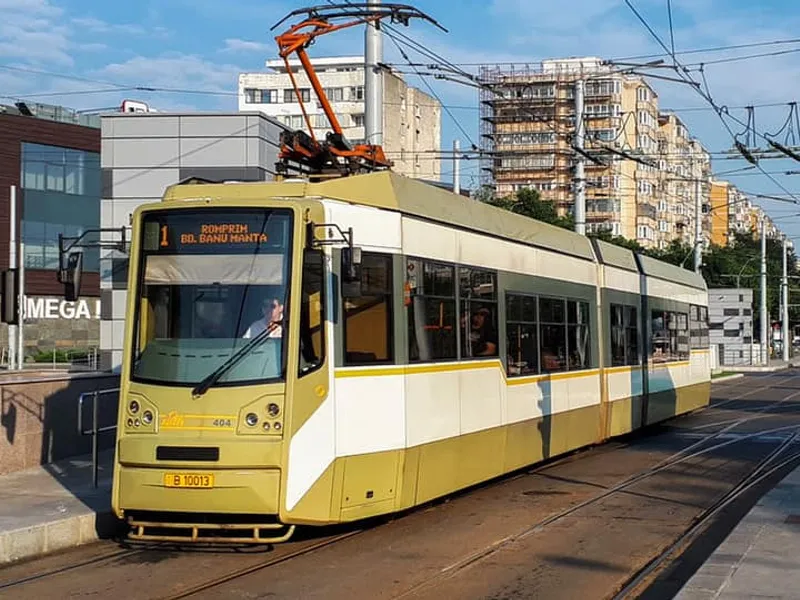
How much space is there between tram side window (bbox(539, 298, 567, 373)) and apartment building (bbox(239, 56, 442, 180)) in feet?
222

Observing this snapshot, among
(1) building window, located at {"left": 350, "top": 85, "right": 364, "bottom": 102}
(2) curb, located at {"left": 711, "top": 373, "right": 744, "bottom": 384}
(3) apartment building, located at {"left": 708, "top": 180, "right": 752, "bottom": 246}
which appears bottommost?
(2) curb, located at {"left": 711, "top": 373, "right": 744, "bottom": 384}

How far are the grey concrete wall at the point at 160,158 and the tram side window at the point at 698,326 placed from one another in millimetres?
10978

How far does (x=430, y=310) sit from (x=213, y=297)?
2570 mm

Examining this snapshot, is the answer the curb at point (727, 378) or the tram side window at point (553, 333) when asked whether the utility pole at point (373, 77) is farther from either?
the curb at point (727, 378)

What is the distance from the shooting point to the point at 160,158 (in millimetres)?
21859

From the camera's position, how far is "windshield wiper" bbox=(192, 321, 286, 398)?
1001 cm

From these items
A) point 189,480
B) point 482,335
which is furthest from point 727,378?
point 189,480

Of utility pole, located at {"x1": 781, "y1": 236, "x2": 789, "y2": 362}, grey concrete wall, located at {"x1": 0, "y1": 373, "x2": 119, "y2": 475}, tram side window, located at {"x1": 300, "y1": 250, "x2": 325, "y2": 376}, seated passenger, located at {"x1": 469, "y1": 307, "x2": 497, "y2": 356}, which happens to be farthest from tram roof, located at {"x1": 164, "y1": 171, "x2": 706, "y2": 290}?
utility pole, located at {"x1": 781, "y1": 236, "x2": 789, "y2": 362}

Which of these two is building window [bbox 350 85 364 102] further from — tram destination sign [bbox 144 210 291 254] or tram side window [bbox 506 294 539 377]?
tram destination sign [bbox 144 210 291 254]

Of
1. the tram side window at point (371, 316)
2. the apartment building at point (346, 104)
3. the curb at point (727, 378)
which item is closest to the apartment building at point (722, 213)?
the apartment building at point (346, 104)

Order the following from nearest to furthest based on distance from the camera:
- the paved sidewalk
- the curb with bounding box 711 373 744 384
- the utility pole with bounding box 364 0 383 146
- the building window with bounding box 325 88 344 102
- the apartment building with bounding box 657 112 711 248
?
the paved sidewalk → the utility pole with bounding box 364 0 383 146 → the curb with bounding box 711 373 744 384 → the building window with bounding box 325 88 344 102 → the apartment building with bounding box 657 112 711 248

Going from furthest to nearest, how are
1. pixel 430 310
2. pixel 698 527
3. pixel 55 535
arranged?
pixel 430 310 → pixel 698 527 → pixel 55 535

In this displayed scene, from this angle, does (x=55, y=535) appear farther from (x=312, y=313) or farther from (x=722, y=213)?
(x=722, y=213)

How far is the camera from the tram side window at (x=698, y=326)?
26.9 m
